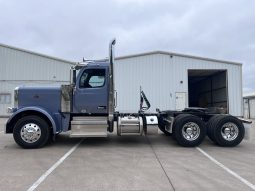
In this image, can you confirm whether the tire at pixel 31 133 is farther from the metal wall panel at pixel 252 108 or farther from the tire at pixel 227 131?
the metal wall panel at pixel 252 108

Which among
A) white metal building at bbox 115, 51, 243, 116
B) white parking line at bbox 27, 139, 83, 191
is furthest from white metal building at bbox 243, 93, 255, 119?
white parking line at bbox 27, 139, 83, 191

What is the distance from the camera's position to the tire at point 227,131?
38.8 feet

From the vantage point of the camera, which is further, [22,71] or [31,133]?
[22,71]

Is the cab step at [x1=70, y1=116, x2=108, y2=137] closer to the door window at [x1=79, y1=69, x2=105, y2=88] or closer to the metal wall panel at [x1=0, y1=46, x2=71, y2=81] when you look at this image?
the door window at [x1=79, y1=69, x2=105, y2=88]

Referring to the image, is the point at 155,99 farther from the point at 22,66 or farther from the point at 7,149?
the point at 7,149

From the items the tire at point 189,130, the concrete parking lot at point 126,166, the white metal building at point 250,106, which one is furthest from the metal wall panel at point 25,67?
the tire at point 189,130

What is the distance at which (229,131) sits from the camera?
39.2ft

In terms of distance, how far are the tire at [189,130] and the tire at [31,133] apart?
172 inches

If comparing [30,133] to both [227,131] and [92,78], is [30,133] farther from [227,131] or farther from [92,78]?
[227,131]

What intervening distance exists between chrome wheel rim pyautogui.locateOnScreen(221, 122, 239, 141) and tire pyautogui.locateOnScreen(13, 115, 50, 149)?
610 centimetres

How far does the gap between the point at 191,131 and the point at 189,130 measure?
8 cm

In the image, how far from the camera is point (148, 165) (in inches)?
332

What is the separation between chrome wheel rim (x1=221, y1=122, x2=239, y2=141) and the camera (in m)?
11.9

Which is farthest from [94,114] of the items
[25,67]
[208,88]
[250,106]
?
[250,106]
